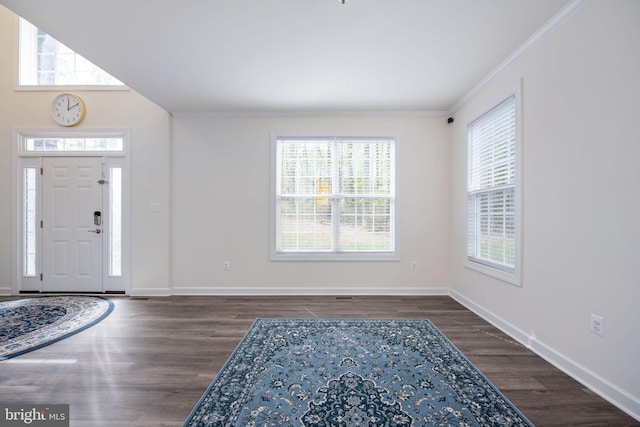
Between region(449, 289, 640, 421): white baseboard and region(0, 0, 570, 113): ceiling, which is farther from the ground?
region(0, 0, 570, 113): ceiling

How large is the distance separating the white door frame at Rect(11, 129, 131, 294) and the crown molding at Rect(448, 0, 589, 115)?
478cm

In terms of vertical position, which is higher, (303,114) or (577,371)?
(303,114)

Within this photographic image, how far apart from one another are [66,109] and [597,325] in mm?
6455

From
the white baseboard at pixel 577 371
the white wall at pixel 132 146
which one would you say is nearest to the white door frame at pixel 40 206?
the white wall at pixel 132 146

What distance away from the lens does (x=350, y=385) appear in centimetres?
196

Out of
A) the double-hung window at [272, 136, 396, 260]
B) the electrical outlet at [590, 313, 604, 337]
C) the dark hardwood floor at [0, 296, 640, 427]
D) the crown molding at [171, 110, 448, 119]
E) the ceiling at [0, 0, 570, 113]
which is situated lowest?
the dark hardwood floor at [0, 296, 640, 427]

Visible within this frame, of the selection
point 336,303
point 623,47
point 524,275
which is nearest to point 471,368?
point 524,275

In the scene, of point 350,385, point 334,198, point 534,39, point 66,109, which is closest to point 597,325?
point 350,385

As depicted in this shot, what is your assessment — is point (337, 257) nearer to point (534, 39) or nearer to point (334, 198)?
point (334, 198)

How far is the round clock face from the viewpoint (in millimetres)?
4168

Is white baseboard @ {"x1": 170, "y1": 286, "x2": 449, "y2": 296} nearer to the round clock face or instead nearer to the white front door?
the white front door

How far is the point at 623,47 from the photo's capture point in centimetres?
175

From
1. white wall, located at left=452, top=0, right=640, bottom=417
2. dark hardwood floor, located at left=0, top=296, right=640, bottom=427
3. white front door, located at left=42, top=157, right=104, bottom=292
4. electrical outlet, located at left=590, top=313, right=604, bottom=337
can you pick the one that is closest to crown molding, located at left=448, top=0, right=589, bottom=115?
white wall, located at left=452, top=0, right=640, bottom=417

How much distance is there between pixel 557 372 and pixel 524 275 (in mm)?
789
